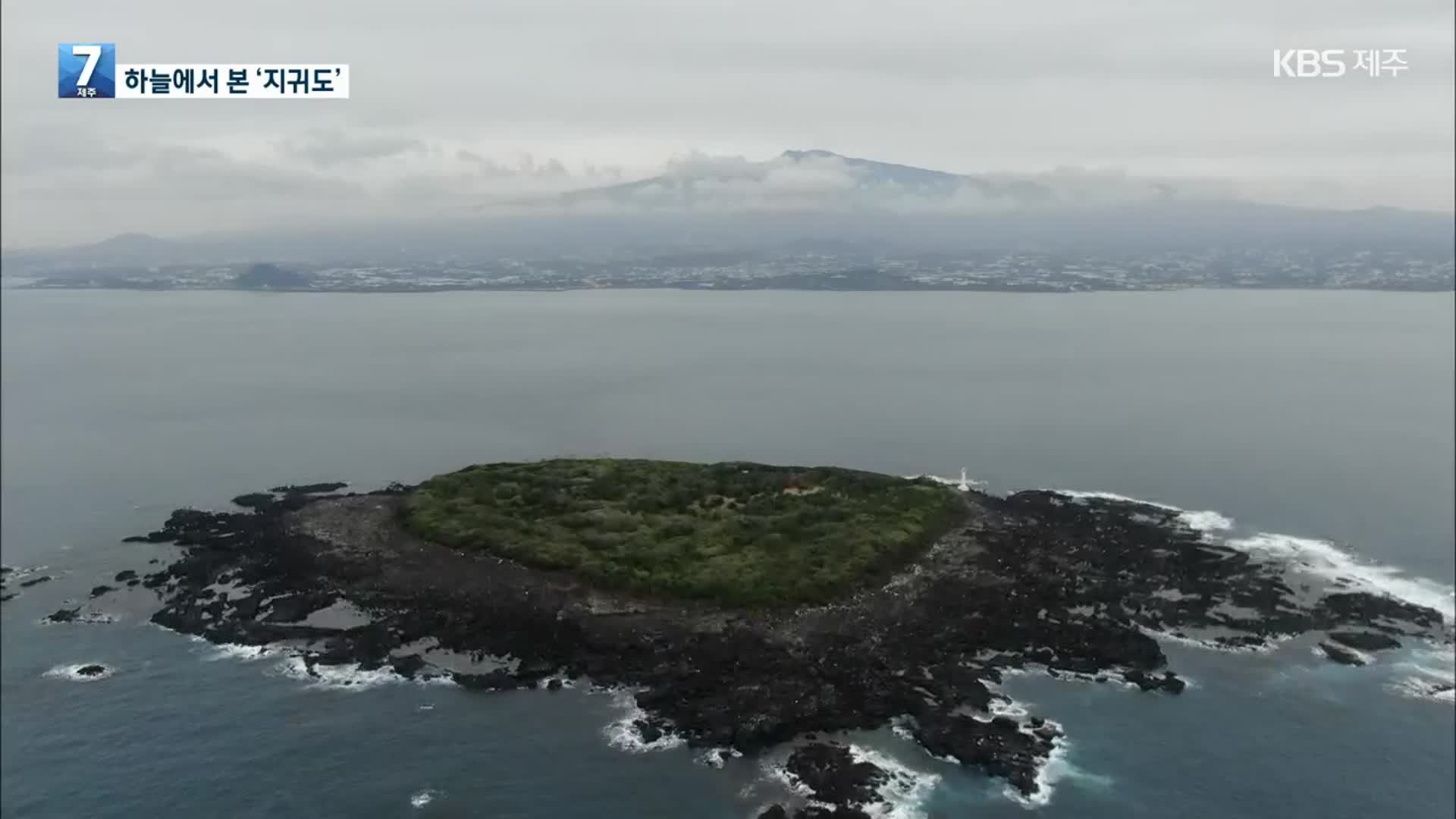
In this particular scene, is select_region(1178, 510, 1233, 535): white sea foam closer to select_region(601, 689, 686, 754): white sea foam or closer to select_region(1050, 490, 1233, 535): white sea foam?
select_region(1050, 490, 1233, 535): white sea foam

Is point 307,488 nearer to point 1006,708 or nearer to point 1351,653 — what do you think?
point 1006,708

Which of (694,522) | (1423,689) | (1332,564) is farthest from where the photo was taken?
(694,522)

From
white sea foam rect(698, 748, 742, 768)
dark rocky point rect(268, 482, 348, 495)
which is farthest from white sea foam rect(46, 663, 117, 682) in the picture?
white sea foam rect(698, 748, 742, 768)

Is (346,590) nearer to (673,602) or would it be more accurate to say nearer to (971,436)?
(673,602)

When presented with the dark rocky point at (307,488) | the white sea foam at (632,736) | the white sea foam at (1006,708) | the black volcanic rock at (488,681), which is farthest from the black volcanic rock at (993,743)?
the dark rocky point at (307,488)

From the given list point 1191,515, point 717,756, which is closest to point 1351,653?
point 1191,515

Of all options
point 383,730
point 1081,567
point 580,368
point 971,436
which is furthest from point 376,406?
point 1081,567
